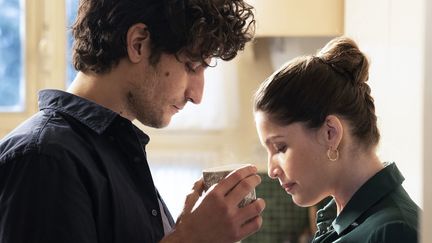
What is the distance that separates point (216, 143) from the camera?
2.89 m

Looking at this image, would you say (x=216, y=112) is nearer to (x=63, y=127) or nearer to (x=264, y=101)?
(x=264, y=101)

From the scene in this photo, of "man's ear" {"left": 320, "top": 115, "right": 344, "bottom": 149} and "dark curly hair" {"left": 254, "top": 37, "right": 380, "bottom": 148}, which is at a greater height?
"dark curly hair" {"left": 254, "top": 37, "right": 380, "bottom": 148}

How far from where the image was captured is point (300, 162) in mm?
1490

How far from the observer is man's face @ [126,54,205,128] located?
4.31 ft

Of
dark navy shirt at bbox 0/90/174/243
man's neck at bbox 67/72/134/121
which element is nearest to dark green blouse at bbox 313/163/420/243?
Result: dark navy shirt at bbox 0/90/174/243

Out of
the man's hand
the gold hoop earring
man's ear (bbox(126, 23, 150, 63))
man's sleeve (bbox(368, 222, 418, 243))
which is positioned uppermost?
man's ear (bbox(126, 23, 150, 63))

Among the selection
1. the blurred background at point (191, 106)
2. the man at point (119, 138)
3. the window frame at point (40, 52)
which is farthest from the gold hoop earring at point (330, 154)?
the window frame at point (40, 52)

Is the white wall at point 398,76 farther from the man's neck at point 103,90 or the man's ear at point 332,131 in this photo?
the man's neck at point 103,90

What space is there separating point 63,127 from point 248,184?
1.05 feet

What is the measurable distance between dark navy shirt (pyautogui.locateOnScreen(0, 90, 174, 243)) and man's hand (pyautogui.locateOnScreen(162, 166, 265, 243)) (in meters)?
0.08

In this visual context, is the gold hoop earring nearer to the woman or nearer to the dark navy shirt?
the woman

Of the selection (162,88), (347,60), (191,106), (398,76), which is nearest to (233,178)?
(162,88)

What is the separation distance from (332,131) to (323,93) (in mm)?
79

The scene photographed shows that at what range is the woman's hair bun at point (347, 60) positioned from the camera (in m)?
1.53
